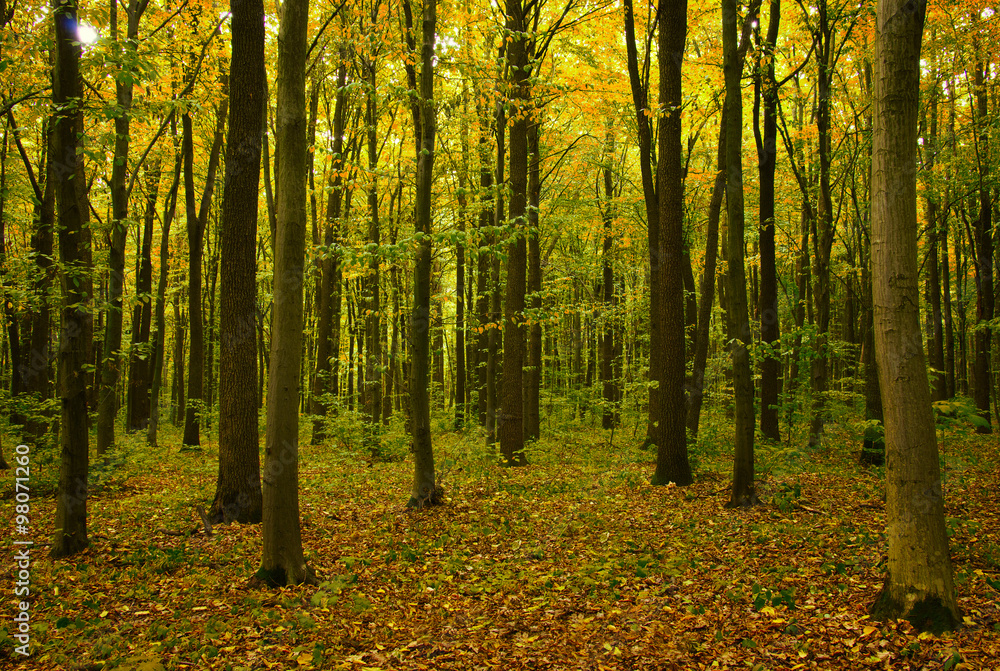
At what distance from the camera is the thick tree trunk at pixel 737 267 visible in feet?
24.5

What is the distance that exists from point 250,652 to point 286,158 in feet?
14.4

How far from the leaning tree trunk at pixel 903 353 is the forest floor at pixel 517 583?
30cm

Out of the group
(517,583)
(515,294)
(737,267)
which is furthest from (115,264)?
(737,267)

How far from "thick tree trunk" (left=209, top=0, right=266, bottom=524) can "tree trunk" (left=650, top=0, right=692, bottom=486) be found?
21.5ft

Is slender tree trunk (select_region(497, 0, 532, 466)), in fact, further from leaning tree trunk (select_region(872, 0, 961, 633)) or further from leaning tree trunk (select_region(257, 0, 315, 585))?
leaning tree trunk (select_region(872, 0, 961, 633))

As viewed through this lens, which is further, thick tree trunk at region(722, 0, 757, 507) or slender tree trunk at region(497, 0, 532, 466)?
slender tree trunk at region(497, 0, 532, 466)

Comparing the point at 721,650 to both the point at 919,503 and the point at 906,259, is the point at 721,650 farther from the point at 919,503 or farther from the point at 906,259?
the point at 906,259

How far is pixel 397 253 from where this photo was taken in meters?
7.14

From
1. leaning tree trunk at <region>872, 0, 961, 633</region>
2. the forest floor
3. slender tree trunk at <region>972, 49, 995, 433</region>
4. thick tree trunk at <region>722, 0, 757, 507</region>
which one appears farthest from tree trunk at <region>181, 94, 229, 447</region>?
slender tree trunk at <region>972, 49, 995, 433</region>

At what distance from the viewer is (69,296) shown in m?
5.67

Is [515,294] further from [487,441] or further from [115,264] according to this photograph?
[115,264]

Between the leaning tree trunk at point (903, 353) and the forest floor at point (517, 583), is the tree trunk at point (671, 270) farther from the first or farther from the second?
the leaning tree trunk at point (903, 353)

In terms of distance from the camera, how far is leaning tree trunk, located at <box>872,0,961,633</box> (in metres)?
4.16

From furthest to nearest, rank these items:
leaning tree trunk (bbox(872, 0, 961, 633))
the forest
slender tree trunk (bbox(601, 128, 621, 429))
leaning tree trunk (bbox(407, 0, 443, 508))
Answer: slender tree trunk (bbox(601, 128, 621, 429))
leaning tree trunk (bbox(407, 0, 443, 508))
the forest
leaning tree trunk (bbox(872, 0, 961, 633))
